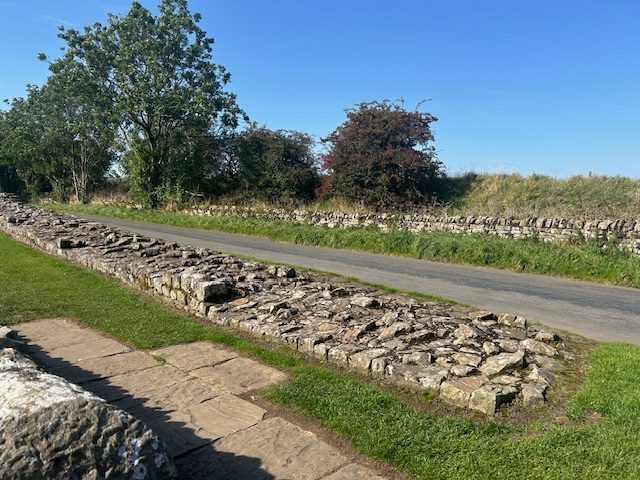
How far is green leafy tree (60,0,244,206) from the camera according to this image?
30766mm

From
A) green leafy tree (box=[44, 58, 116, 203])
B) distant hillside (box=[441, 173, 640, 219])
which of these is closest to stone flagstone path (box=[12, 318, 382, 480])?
distant hillside (box=[441, 173, 640, 219])

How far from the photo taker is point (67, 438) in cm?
241

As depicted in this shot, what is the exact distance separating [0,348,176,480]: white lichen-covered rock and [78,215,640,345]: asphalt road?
19.8 ft

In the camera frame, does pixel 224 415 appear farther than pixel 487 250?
No

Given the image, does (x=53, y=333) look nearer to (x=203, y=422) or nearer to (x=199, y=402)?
(x=199, y=402)

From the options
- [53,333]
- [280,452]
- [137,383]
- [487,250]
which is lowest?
[53,333]

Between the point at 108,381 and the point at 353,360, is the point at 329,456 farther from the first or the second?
the point at 108,381

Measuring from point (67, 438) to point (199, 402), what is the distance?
6.33ft

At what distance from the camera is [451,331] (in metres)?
5.71

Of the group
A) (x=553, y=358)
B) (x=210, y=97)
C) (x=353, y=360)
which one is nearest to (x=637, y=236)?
(x=553, y=358)

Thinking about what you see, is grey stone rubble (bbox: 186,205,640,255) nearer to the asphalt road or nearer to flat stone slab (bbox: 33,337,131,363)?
the asphalt road

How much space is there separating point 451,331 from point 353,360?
4.40 feet

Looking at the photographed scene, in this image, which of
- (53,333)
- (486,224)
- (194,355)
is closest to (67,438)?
(194,355)

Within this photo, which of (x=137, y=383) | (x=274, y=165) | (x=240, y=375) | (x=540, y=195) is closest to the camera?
(x=137, y=383)
